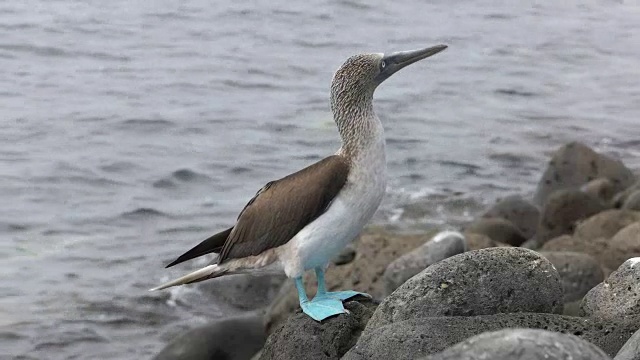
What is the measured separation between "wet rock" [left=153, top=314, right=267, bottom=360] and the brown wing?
10.4 ft

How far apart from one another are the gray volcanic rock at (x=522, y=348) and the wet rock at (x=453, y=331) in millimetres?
1792

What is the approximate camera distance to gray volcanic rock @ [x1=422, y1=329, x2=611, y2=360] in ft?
10.4

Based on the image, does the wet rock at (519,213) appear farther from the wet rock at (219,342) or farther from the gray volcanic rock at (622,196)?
the wet rock at (219,342)

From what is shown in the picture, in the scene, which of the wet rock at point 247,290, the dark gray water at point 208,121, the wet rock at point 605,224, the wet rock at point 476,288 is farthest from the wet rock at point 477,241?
the wet rock at point 476,288

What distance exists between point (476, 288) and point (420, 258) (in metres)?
3.72

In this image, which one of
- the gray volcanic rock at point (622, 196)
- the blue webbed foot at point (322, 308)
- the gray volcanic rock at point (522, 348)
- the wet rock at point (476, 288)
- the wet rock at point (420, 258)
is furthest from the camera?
the gray volcanic rock at point (622, 196)

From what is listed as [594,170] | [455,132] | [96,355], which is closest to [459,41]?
[455,132]

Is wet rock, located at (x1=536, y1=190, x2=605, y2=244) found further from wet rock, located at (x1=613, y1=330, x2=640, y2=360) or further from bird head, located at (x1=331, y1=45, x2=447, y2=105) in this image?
wet rock, located at (x1=613, y1=330, x2=640, y2=360)

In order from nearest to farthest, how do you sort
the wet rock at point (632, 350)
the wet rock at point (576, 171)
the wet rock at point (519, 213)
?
the wet rock at point (632, 350) < the wet rock at point (519, 213) < the wet rock at point (576, 171)

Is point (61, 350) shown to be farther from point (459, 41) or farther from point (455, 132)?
point (459, 41)

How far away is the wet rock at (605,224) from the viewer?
36.4 feet

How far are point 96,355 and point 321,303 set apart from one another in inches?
202

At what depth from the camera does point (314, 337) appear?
5.82 meters

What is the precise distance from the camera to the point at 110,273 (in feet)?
40.0
